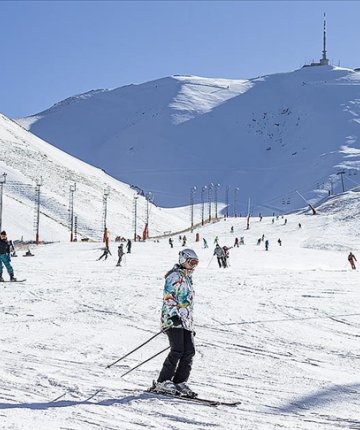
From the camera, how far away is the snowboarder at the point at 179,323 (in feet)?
23.9

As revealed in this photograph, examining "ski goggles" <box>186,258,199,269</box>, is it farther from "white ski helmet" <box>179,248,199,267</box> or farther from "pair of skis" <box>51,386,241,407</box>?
"pair of skis" <box>51,386,241,407</box>

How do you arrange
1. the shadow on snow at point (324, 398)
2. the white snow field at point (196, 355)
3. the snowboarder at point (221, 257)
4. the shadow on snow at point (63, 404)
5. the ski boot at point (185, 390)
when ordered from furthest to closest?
the snowboarder at point (221, 257) → the ski boot at point (185, 390) → the shadow on snow at point (324, 398) → the shadow on snow at point (63, 404) → the white snow field at point (196, 355)

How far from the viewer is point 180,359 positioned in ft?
24.4

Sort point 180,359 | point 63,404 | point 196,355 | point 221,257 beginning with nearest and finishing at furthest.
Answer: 1. point 63,404
2. point 180,359
3. point 196,355
4. point 221,257

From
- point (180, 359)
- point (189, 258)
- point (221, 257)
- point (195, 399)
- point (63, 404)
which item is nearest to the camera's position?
point (63, 404)

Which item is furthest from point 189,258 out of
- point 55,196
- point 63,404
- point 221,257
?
point 55,196

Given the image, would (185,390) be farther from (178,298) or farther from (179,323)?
(178,298)

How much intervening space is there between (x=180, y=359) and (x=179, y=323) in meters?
0.43

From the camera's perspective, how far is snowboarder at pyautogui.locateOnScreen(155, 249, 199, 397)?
7285mm

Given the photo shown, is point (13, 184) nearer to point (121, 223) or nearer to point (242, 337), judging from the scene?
point (121, 223)

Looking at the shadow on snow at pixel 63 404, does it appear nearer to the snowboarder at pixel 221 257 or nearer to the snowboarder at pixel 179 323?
the snowboarder at pixel 179 323

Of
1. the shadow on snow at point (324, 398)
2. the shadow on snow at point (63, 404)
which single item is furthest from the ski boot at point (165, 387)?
the shadow on snow at point (324, 398)

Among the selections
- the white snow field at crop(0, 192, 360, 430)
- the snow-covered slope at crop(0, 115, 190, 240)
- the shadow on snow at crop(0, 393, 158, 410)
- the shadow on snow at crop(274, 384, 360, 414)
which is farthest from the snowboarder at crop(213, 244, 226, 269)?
the snow-covered slope at crop(0, 115, 190, 240)

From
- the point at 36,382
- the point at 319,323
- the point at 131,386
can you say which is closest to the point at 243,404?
the point at 131,386
